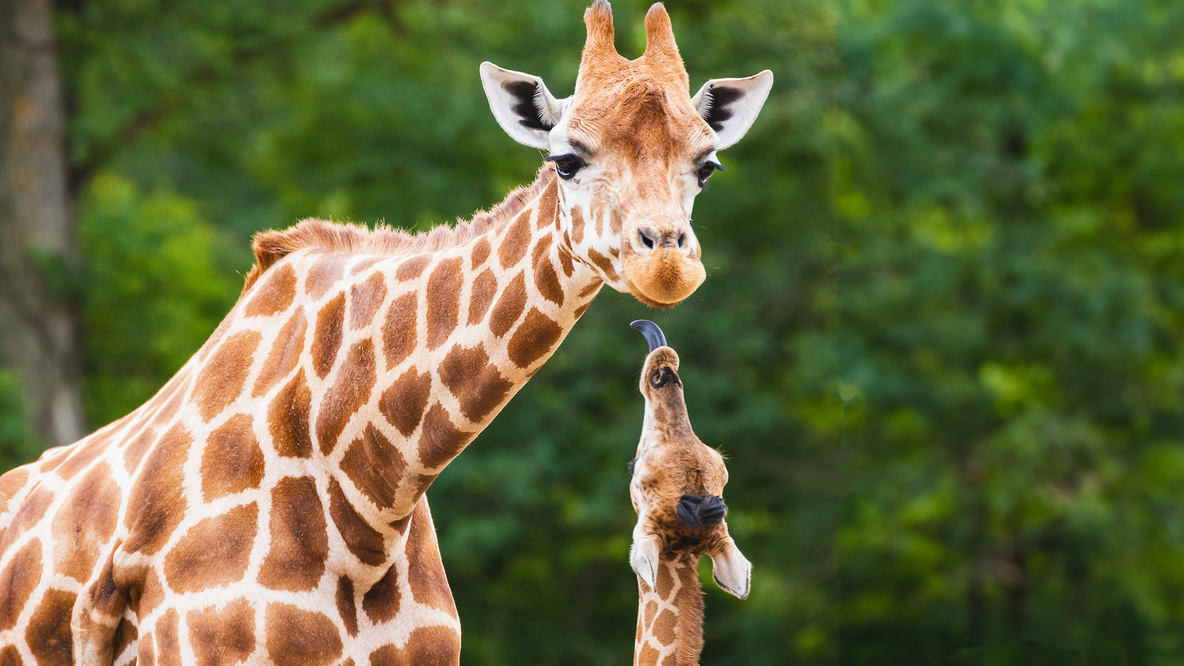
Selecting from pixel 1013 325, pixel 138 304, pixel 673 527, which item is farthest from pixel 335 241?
pixel 1013 325

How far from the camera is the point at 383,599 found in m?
2.44

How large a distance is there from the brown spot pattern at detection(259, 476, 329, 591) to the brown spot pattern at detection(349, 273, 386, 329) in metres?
0.36

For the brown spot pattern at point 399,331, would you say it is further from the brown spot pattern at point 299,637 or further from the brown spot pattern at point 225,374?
the brown spot pattern at point 299,637

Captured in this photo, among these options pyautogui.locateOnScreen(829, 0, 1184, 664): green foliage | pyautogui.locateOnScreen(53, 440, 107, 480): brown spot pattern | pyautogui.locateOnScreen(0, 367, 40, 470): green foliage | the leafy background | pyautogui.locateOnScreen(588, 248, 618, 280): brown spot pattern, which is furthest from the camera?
pyautogui.locateOnScreen(829, 0, 1184, 664): green foliage

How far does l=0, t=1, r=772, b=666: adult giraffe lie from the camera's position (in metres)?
2.13

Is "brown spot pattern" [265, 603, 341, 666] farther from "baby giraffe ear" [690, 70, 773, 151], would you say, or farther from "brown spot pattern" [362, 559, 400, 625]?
"baby giraffe ear" [690, 70, 773, 151]

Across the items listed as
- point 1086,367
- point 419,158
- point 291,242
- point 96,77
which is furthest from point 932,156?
point 291,242

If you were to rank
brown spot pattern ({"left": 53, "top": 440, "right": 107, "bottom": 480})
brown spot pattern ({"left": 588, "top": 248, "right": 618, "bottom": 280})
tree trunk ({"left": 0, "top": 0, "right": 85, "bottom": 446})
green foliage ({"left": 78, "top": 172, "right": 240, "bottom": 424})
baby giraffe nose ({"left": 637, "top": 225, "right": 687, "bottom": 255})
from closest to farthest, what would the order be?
baby giraffe nose ({"left": 637, "top": 225, "right": 687, "bottom": 255}) < brown spot pattern ({"left": 588, "top": 248, "right": 618, "bottom": 280}) < brown spot pattern ({"left": 53, "top": 440, "right": 107, "bottom": 480}) < tree trunk ({"left": 0, "top": 0, "right": 85, "bottom": 446}) < green foliage ({"left": 78, "top": 172, "right": 240, "bottom": 424})

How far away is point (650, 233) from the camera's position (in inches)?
71.5

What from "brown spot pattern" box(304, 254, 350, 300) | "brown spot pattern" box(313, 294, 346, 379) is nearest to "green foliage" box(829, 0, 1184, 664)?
"brown spot pattern" box(304, 254, 350, 300)

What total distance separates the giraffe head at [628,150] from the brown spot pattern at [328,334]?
63 centimetres

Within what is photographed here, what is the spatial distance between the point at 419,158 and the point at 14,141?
9.51 ft

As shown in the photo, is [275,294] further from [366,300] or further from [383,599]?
[383,599]

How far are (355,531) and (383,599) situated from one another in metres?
0.17
